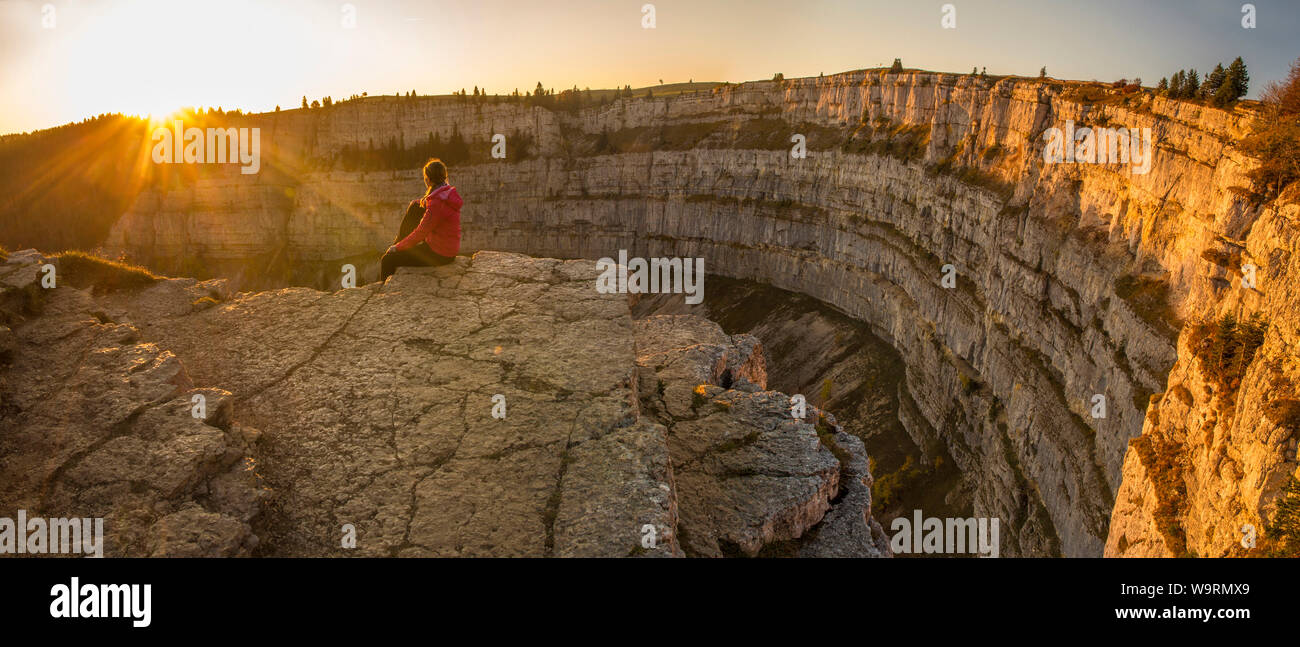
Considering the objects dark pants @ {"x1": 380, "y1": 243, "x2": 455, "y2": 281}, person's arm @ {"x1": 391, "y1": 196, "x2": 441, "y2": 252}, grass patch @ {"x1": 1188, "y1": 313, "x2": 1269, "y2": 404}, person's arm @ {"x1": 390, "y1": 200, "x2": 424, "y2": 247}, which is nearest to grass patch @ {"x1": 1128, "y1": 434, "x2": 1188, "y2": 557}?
grass patch @ {"x1": 1188, "y1": 313, "x2": 1269, "y2": 404}

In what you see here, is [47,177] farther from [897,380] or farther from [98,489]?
[98,489]

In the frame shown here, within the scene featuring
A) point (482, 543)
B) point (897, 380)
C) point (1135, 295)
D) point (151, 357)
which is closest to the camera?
point (482, 543)

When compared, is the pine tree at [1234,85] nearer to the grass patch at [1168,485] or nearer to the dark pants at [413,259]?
the grass patch at [1168,485]

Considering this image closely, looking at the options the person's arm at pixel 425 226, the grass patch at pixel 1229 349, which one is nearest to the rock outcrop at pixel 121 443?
the person's arm at pixel 425 226

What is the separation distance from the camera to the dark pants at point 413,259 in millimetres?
11711

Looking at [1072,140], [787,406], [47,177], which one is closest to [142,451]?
[787,406]

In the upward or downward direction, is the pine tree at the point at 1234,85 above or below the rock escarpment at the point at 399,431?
above

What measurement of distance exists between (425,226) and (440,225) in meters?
0.27

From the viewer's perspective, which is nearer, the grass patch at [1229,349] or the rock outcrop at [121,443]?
the rock outcrop at [121,443]

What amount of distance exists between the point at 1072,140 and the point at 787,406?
24457 millimetres

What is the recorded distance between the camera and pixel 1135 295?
21.2 metres

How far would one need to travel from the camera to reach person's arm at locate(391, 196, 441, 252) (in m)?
11.0

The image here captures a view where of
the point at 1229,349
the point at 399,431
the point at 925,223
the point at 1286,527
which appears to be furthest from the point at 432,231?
the point at 925,223
